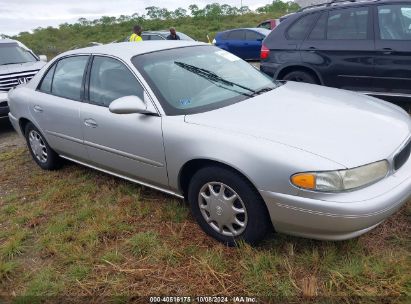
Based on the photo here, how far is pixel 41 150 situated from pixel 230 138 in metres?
2.96

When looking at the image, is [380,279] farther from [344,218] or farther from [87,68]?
[87,68]

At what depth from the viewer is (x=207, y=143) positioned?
2924mm

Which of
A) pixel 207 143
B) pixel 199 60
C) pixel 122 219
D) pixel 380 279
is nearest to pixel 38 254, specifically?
pixel 122 219

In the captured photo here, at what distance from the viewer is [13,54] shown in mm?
8148

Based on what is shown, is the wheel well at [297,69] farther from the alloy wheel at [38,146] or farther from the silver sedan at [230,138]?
the alloy wheel at [38,146]

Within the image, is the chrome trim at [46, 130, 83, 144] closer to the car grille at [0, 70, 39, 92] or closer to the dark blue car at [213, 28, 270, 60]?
the car grille at [0, 70, 39, 92]

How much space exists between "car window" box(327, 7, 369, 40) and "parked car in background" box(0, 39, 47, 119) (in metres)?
5.28

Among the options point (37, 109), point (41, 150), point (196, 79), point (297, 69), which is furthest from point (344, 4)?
point (41, 150)

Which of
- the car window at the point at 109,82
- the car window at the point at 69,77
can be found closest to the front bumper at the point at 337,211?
the car window at the point at 109,82

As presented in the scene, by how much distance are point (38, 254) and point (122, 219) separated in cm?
73

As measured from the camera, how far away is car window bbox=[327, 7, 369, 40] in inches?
215

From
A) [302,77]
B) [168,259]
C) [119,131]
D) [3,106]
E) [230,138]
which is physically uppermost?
[230,138]

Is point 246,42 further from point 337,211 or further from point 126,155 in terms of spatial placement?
point 337,211

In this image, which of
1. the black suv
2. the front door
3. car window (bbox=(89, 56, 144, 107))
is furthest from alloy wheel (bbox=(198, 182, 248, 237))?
the black suv
